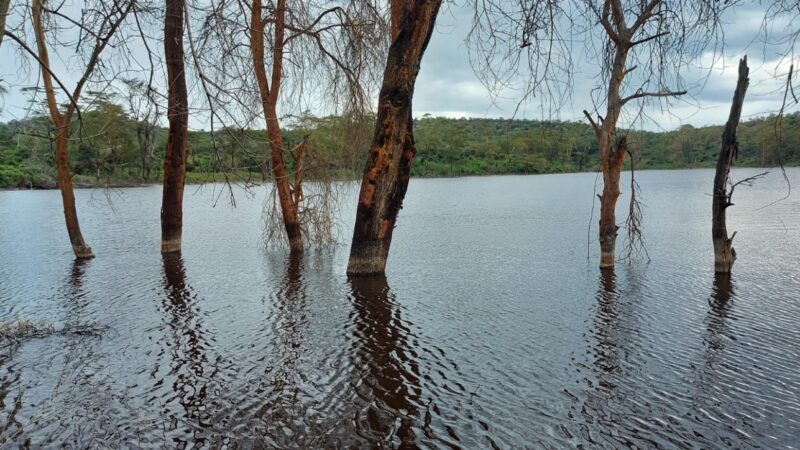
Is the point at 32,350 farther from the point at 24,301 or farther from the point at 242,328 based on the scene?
the point at 24,301

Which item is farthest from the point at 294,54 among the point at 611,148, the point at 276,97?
the point at 611,148

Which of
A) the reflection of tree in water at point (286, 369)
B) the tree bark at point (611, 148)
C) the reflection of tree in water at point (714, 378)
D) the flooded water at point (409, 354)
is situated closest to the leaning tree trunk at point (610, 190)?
the tree bark at point (611, 148)

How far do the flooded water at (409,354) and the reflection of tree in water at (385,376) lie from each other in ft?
0.10

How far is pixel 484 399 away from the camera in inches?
211

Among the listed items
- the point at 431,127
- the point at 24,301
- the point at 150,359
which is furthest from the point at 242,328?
the point at 431,127

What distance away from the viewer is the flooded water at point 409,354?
473 centimetres

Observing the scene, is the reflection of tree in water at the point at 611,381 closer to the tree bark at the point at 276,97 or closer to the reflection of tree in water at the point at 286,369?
the reflection of tree in water at the point at 286,369

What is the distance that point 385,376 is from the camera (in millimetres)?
5984

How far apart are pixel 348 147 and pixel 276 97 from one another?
7.63 ft

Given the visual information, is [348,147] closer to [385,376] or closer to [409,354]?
[409,354]

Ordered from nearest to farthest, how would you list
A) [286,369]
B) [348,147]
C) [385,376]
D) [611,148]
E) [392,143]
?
[385,376]
[286,369]
[392,143]
[611,148]
[348,147]

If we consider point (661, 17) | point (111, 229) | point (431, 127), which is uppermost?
point (431, 127)

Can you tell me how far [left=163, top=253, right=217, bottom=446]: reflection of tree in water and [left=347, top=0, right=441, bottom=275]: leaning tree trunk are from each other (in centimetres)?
337

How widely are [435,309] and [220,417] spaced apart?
15.3 feet
